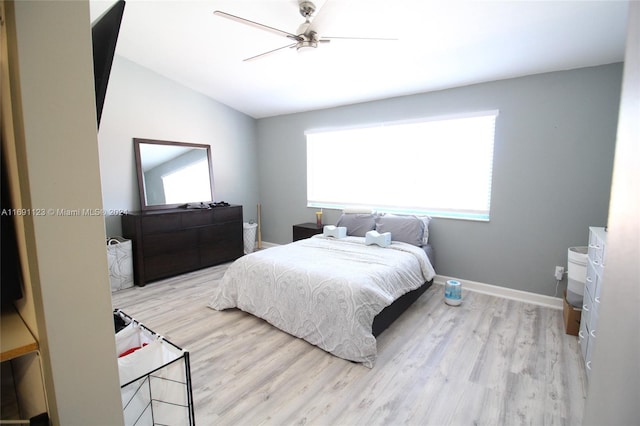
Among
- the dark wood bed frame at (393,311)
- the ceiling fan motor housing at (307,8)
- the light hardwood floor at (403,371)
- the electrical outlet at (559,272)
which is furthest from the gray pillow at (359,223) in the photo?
the ceiling fan motor housing at (307,8)

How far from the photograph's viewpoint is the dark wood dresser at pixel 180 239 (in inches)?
138

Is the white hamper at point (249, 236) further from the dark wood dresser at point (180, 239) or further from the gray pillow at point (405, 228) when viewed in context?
the gray pillow at point (405, 228)

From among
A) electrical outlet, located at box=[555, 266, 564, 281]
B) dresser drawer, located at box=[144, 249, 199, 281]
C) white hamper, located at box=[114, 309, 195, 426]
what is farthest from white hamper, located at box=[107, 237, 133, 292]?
electrical outlet, located at box=[555, 266, 564, 281]

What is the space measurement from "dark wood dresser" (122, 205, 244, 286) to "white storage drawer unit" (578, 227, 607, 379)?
4.11m

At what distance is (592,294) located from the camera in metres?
1.91

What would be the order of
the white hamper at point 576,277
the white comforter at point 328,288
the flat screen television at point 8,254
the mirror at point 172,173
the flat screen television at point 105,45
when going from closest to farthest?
the flat screen television at point 8,254 → the flat screen television at point 105,45 → the white comforter at point 328,288 → the white hamper at point 576,277 → the mirror at point 172,173

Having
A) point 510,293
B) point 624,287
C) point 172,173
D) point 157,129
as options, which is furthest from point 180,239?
point 624,287

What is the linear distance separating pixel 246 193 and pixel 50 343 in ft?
15.2

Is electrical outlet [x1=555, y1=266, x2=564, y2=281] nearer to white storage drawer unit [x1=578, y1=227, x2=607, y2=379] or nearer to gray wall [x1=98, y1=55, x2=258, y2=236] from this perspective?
white storage drawer unit [x1=578, y1=227, x2=607, y2=379]

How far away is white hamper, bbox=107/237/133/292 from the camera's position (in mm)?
3336

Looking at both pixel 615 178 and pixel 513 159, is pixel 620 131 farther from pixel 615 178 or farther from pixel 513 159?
pixel 513 159

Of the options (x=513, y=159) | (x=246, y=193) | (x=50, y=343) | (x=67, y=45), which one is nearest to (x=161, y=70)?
(x=246, y=193)

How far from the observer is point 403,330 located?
2.51m

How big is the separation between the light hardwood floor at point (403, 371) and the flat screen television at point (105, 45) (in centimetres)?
168
